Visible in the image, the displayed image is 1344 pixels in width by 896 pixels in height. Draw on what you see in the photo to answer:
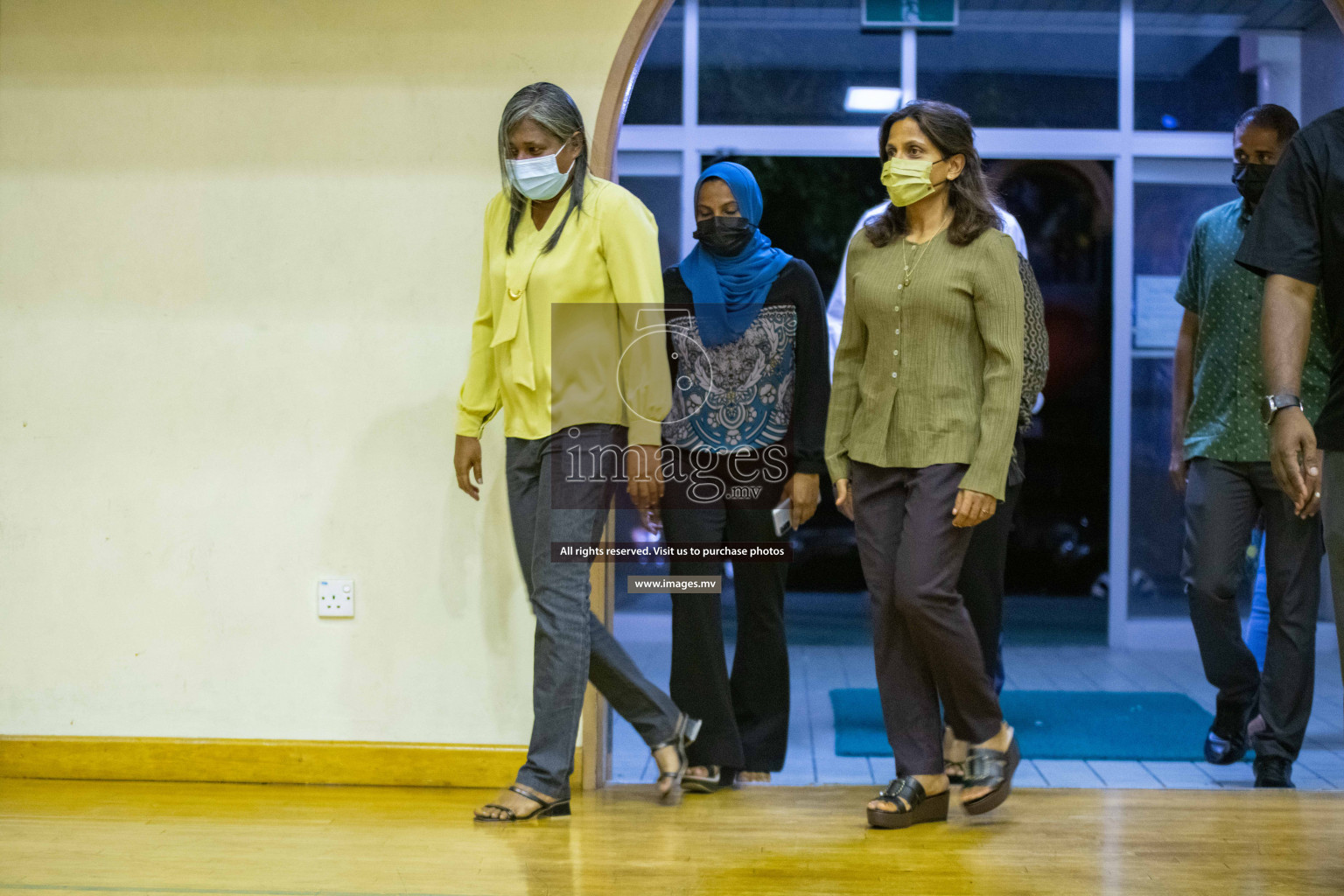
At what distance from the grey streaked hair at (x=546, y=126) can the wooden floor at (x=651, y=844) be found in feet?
3.92

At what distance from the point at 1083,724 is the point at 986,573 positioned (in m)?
1.29

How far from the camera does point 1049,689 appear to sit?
422cm

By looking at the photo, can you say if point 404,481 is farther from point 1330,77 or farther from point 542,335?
point 1330,77

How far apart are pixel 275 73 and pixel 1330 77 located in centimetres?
439

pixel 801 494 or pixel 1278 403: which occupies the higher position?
pixel 1278 403

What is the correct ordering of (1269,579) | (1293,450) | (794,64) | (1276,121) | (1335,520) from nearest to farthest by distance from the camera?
(1293,450) → (1335,520) → (1276,121) → (1269,579) → (794,64)

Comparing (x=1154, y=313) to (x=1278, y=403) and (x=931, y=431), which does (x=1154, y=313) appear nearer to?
(x=931, y=431)

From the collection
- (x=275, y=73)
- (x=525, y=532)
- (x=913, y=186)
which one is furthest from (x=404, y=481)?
(x=913, y=186)

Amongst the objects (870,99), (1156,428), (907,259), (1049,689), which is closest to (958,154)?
(907,259)

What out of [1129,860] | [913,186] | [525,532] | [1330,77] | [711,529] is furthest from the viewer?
[1330,77]

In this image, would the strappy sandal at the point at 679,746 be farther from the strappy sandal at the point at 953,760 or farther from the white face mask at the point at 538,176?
the white face mask at the point at 538,176

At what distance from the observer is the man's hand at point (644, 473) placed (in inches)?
90.5

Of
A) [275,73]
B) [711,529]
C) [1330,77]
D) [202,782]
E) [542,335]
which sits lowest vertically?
[202,782]

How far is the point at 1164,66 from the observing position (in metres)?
5.14
